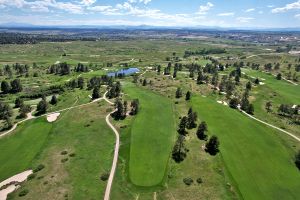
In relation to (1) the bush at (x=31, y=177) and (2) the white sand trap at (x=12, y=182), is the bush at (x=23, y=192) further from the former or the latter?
(1) the bush at (x=31, y=177)

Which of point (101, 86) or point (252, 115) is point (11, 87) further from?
point (252, 115)

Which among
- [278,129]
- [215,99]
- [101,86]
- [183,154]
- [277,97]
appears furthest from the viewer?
[101,86]

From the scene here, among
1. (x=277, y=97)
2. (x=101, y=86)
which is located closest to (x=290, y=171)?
(x=277, y=97)

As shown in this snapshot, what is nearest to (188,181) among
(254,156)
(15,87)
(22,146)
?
(254,156)

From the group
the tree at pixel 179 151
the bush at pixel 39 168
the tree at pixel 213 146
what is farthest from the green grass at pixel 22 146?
the tree at pixel 213 146

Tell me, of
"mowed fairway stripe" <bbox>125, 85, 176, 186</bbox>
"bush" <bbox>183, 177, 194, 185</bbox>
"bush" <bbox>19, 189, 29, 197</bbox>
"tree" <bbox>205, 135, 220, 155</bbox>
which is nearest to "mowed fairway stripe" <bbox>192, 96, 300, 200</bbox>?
"tree" <bbox>205, 135, 220, 155</bbox>

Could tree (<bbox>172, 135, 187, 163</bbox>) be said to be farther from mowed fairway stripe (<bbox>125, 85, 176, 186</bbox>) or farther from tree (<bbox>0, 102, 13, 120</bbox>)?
tree (<bbox>0, 102, 13, 120</bbox>)
